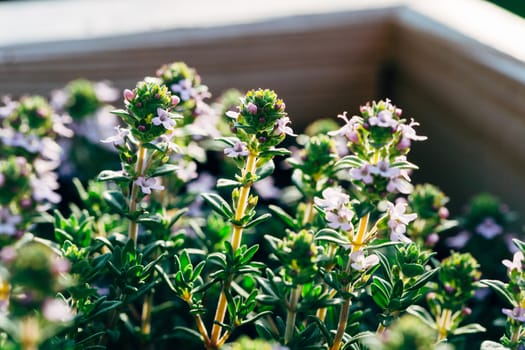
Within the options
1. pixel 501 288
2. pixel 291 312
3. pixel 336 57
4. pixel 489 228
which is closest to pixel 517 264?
pixel 501 288

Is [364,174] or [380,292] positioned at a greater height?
[364,174]

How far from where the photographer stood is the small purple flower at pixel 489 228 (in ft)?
5.68

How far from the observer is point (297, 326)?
4.43 feet

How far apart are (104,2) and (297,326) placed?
4.98ft

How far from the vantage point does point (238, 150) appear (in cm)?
125

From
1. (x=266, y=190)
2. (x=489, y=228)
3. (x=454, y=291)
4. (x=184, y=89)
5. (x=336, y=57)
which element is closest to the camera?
(x=454, y=291)

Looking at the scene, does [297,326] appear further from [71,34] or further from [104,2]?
[104,2]

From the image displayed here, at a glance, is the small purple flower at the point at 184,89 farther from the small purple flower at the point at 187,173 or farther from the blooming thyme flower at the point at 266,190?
the blooming thyme flower at the point at 266,190

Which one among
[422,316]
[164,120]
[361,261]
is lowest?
[422,316]

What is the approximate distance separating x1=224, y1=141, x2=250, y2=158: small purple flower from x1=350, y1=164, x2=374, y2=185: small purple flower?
20 cm

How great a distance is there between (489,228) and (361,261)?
70 cm

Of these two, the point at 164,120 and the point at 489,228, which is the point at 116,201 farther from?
the point at 489,228

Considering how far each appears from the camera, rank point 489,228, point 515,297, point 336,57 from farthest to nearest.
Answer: point 336,57 → point 489,228 → point 515,297

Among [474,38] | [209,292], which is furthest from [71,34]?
[474,38]
